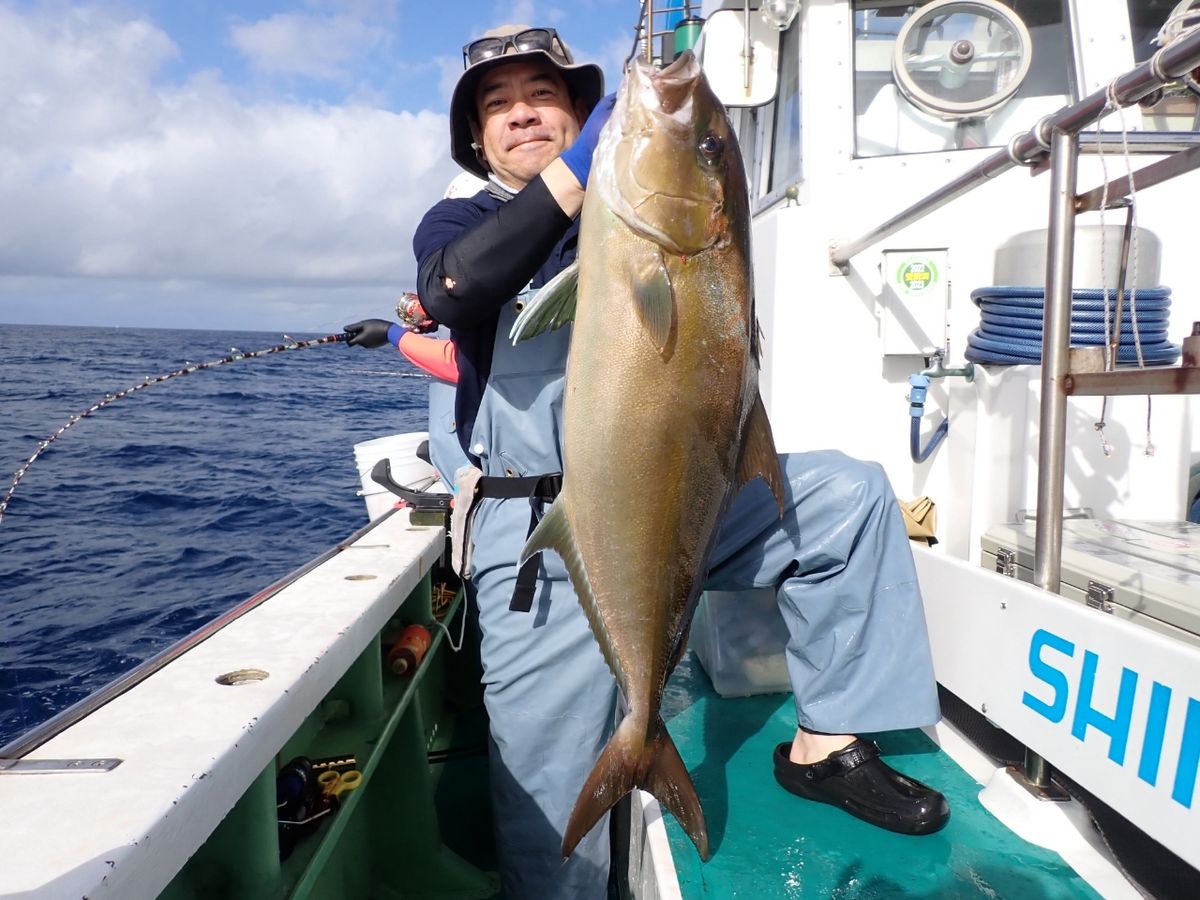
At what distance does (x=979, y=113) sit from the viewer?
3914mm

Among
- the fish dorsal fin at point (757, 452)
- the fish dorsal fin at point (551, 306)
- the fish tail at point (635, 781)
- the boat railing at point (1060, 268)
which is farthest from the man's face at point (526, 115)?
the fish tail at point (635, 781)

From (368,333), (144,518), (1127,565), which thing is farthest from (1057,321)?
(144,518)

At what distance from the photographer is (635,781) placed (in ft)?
6.33

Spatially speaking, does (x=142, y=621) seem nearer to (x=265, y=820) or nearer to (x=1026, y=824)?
(x=265, y=820)

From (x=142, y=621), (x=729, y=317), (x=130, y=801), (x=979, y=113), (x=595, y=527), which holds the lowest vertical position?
(x=142, y=621)

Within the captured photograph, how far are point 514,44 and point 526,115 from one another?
0.19 meters

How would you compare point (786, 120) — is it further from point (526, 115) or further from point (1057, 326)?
point (1057, 326)

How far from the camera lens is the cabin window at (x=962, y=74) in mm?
3906

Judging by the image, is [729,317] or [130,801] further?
[729,317]

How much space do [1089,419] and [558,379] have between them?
196 centimetres

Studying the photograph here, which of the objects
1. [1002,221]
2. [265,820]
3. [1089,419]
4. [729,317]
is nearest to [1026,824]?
[1089,419]

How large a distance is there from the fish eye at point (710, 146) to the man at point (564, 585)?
26.6 inches

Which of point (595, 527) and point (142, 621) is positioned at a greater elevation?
point (595, 527)

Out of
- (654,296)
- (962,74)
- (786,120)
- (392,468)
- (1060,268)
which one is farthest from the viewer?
(392,468)
